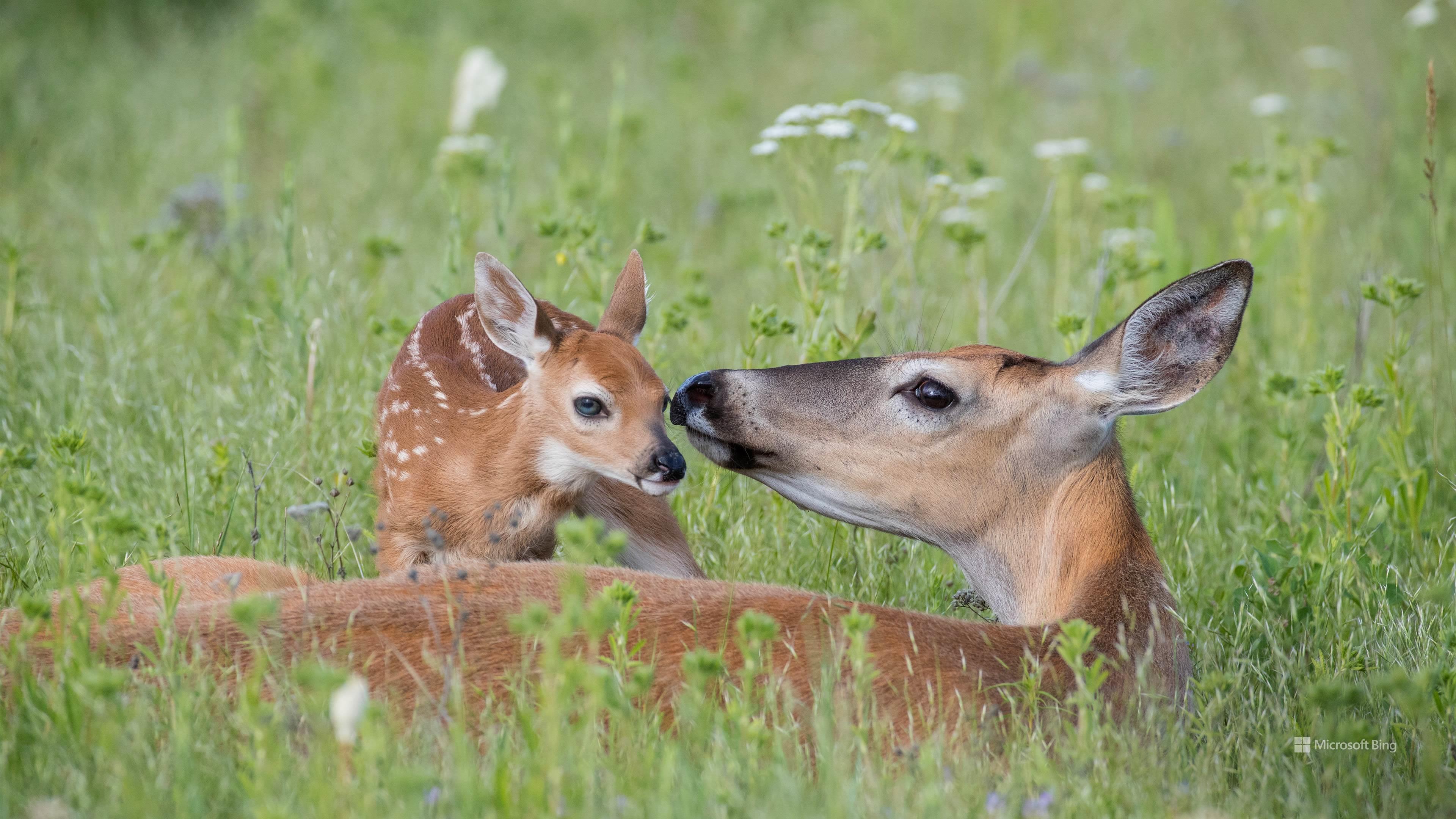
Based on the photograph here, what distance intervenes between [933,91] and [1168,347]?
5.52m

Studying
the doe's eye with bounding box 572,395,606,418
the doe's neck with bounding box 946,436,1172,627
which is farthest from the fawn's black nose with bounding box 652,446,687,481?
the doe's neck with bounding box 946,436,1172,627

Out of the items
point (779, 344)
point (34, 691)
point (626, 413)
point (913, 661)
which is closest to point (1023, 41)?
point (779, 344)

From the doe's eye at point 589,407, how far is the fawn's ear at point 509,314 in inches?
9.6

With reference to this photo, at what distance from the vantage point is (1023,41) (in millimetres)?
10977

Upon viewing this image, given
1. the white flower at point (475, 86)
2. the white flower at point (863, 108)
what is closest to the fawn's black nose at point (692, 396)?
the white flower at point (863, 108)

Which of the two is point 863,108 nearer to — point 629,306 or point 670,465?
point 629,306

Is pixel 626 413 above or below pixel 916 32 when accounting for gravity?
below

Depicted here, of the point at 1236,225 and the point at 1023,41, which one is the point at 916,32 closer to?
the point at 1023,41

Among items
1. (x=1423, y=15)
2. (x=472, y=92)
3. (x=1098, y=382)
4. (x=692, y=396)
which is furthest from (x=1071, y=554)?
(x=1423, y=15)

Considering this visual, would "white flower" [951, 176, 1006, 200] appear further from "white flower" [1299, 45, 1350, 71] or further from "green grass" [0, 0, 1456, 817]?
"white flower" [1299, 45, 1350, 71]

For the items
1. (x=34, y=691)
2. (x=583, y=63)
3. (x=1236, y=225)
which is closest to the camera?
(x=34, y=691)

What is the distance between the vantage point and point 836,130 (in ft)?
15.4

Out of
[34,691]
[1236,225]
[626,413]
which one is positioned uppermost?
[1236,225]

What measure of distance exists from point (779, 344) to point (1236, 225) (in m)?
2.07
